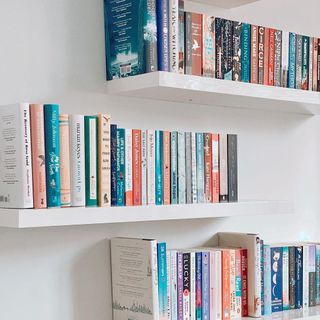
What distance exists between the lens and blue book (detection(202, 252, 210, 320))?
1.92m

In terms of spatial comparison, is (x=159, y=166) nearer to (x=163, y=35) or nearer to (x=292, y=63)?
(x=163, y=35)

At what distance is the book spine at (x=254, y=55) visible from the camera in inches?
78.1

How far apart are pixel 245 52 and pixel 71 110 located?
518 mm

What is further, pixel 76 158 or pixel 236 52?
pixel 236 52

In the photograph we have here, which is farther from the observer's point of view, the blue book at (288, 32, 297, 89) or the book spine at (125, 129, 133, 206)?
the blue book at (288, 32, 297, 89)

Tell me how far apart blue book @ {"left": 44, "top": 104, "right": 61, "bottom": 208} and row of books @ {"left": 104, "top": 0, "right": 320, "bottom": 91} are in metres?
0.29

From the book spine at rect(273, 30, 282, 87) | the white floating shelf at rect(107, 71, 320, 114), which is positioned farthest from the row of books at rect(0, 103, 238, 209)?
the book spine at rect(273, 30, 282, 87)

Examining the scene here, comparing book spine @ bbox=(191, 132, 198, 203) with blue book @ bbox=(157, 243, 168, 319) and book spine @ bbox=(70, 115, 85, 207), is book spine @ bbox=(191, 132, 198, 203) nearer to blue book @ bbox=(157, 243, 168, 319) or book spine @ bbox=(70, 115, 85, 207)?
blue book @ bbox=(157, 243, 168, 319)

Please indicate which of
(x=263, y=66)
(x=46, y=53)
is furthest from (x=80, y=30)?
(x=263, y=66)

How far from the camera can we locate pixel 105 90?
73.6 inches

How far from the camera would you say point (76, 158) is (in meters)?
1.63

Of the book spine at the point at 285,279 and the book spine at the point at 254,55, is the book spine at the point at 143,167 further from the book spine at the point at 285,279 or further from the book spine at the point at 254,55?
the book spine at the point at 285,279

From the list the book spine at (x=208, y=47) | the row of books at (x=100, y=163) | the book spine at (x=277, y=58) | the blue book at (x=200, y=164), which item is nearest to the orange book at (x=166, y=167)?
the row of books at (x=100, y=163)

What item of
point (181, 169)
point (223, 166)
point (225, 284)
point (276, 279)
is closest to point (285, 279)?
point (276, 279)
